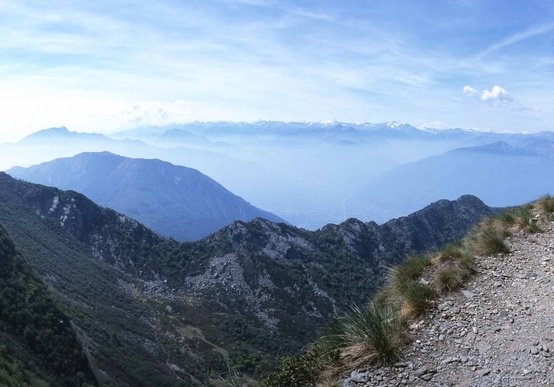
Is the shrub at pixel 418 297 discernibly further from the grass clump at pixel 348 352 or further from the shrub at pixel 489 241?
the shrub at pixel 489 241

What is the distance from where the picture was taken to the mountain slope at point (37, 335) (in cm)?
3719

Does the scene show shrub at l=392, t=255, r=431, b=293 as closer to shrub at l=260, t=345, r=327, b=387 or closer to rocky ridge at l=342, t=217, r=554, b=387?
rocky ridge at l=342, t=217, r=554, b=387

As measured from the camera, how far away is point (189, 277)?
329 feet

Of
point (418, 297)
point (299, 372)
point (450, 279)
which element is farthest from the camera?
point (450, 279)

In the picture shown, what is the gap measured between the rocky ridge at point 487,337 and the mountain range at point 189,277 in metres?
44.4

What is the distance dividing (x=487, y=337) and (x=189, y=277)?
9730 centimetres

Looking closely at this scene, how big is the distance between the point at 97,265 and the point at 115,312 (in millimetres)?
26317

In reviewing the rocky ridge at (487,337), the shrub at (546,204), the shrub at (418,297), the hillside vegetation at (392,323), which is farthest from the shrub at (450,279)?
the shrub at (546,204)

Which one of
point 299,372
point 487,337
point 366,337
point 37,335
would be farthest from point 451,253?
point 37,335

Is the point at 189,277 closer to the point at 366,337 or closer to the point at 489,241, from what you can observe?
the point at 489,241

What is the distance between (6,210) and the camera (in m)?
96.3

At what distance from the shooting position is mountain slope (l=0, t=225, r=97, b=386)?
1464 inches

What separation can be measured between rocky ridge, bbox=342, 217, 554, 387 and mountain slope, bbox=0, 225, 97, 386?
34747 mm

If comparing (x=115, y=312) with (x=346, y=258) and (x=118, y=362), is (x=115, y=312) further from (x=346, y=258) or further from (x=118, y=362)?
(x=346, y=258)
